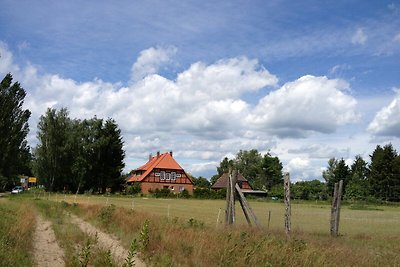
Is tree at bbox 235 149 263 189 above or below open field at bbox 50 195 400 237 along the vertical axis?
above

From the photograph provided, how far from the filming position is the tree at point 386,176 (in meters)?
105

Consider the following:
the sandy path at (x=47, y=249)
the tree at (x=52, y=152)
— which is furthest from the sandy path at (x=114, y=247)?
the tree at (x=52, y=152)

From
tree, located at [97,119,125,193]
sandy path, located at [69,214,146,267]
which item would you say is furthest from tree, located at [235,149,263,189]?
sandy path, located at [69,214,146,267]

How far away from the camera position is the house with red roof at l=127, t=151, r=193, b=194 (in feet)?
317

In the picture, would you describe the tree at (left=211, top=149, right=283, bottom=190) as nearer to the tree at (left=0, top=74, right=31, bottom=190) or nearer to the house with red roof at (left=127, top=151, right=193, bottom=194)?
the house with red roof at (left=127, top=151, right=193, bottom=194)

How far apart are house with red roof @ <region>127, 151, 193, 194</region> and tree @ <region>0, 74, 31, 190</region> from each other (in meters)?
28.8

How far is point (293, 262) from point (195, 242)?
2.74 m

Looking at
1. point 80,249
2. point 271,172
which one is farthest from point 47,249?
point 271,172

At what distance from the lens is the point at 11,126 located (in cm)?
6944

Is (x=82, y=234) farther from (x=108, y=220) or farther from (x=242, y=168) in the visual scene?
(x=242, y=168)

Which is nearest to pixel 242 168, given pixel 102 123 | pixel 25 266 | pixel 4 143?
pixel 102 123

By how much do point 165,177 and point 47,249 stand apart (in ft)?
280

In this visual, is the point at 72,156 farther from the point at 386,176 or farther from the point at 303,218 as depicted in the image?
the point at 386,176

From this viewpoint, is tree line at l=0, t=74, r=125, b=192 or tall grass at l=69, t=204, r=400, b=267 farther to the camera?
tree line at l=0, t=74, r=125, b=192
